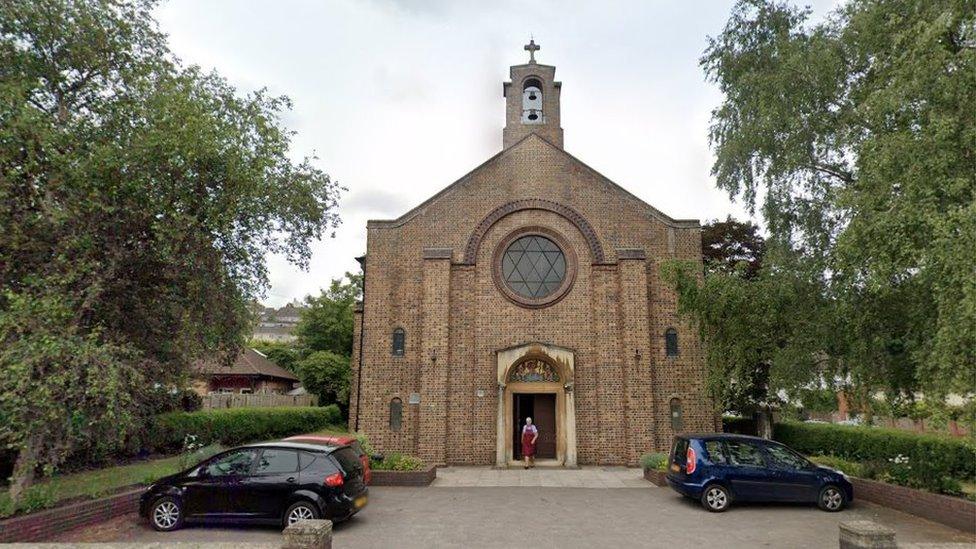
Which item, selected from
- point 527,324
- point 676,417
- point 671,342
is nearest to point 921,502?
point 676,417

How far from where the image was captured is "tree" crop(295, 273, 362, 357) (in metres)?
34.3

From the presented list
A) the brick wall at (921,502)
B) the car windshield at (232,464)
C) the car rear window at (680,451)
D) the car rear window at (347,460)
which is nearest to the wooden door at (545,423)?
the car rear window at (680,451)

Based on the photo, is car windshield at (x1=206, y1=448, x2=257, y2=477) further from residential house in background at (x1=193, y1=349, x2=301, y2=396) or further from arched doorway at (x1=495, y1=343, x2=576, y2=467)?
residential house in background at (x1=193, y1=349, x2=301, y2=396)

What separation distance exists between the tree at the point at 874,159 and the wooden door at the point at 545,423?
8.58 metres

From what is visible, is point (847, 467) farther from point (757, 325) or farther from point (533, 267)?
point (533, 267)

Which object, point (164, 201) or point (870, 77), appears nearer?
point (164, 201)

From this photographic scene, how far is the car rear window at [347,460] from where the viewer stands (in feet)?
31.7

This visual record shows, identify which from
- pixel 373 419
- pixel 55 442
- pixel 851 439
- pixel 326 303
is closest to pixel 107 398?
pixel 55 442

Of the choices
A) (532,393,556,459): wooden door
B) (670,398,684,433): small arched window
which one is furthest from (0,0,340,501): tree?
(670,398,684,433): small arched window

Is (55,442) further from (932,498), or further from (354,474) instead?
(932,498)

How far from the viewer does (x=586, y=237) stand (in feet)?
63.2

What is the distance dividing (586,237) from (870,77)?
930 cm

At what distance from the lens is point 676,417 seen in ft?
58.6

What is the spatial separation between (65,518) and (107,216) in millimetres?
5007
